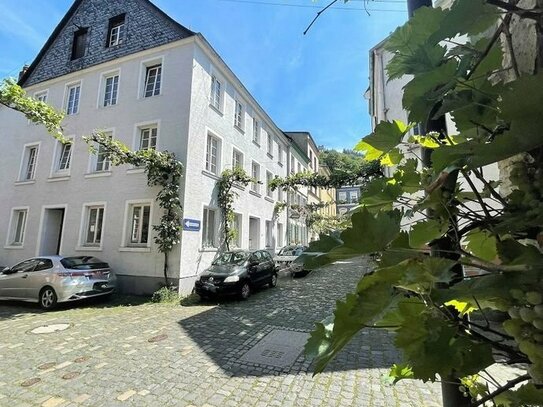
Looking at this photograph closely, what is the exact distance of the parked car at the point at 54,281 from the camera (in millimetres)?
9188

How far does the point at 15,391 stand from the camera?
13.6 feet

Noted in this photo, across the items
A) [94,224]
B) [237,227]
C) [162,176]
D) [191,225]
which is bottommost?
[191,225]

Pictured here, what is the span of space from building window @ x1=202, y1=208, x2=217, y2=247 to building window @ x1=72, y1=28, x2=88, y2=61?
1042 cm

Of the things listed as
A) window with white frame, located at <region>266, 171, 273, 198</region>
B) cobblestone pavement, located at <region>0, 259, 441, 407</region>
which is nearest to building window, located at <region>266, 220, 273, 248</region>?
window with white frame, located at <region>266, 171, 273, 198</region>

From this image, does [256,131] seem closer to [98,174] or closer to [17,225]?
[98,174]

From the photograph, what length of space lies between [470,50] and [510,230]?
488mm

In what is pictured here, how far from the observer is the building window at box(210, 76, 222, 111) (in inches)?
543

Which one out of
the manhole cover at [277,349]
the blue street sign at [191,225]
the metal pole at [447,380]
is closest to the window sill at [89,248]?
the blue street sign at [191,225]

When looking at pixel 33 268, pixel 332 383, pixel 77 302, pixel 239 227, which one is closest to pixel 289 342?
pixel 332 383

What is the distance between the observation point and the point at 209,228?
1337 centimetres

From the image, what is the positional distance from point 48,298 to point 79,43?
13118 millimetres

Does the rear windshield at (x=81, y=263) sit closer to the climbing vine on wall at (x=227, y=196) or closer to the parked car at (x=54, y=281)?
the parked car at (x=54, y=281)

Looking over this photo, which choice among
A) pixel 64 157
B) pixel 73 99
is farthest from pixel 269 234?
pixel 73 99

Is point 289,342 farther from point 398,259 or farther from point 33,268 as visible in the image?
point 33,268
